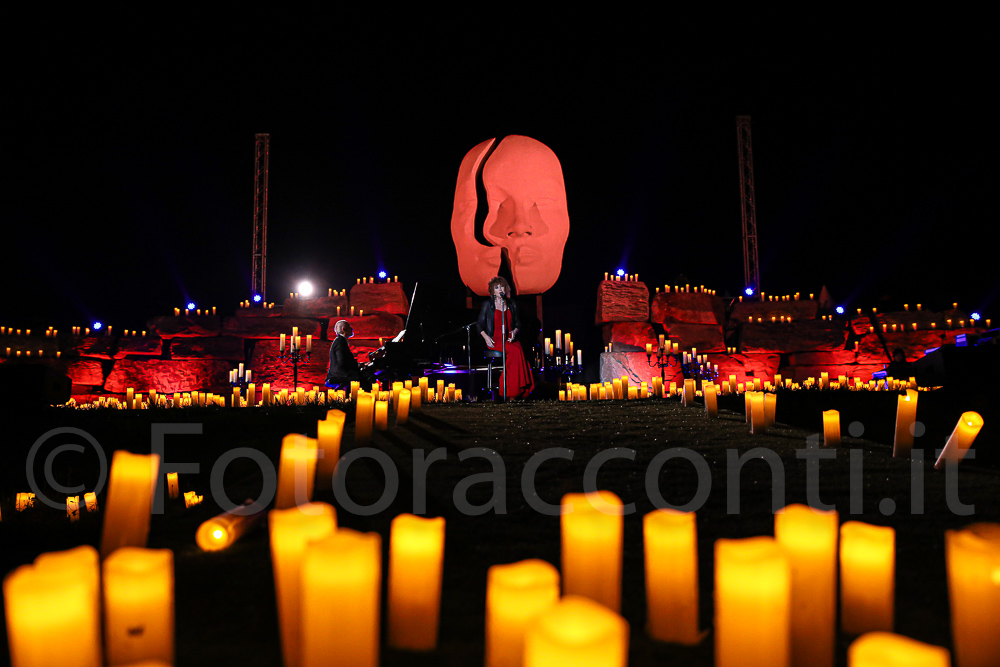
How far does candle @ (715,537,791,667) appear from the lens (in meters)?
0.61

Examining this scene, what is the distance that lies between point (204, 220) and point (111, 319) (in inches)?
100

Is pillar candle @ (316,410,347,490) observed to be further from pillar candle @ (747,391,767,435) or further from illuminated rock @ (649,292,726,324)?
illuminated rock @ (649,292,726,324)

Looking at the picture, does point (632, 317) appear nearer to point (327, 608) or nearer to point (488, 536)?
point (488, 536)

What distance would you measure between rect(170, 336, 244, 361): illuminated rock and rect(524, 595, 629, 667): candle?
8625 millimetres

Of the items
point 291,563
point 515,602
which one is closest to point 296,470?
point 291,563

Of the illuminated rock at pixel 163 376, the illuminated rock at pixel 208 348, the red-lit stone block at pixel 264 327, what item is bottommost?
the illuminated rock at pixel 163 376

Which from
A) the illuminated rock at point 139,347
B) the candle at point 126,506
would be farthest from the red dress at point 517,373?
the illuminated rock at point 139,347

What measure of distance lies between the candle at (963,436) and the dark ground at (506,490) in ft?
0.24

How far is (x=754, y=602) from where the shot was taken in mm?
618

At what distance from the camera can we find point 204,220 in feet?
32.6

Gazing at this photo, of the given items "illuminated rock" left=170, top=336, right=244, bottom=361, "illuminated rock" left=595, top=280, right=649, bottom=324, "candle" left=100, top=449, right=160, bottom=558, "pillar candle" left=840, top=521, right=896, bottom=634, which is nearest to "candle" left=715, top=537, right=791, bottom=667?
"pillar candle" left=840, top=521, right=896, bottom=634

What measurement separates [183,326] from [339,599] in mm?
8819

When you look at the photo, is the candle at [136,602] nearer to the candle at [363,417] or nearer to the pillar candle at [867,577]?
the pillar candle at [867,577]

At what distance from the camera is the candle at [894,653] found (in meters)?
0.44
